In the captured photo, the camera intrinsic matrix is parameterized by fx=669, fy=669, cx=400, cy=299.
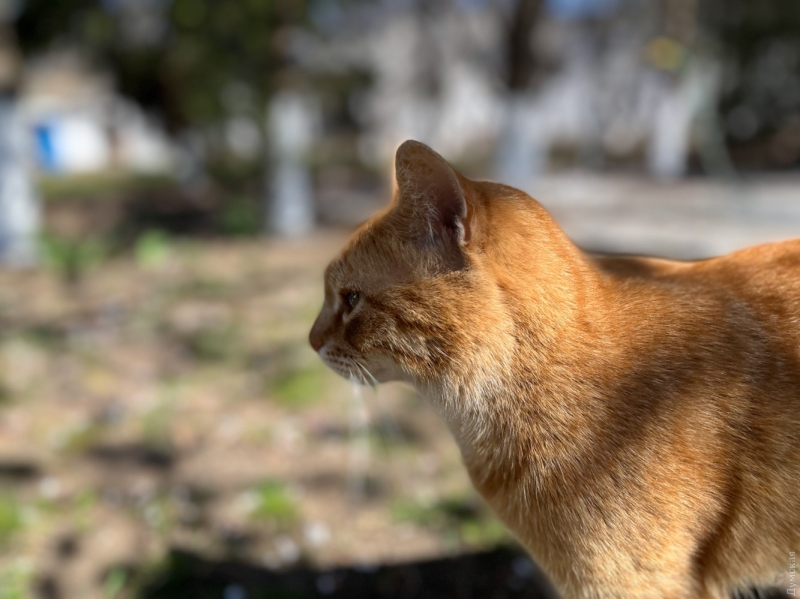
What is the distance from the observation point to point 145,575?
2648mm

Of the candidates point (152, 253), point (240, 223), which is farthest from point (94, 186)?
point (152, 253)

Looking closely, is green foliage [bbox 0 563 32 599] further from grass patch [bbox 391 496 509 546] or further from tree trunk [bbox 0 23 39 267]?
tree trunk [bbox 0 23 39 267]

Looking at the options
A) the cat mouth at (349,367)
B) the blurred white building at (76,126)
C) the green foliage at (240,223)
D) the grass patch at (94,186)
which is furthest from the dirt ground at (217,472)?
the blurred white building at (76,126)

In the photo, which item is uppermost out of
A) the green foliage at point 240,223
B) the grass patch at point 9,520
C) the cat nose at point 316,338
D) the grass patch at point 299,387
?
the cat nose at point 316,338

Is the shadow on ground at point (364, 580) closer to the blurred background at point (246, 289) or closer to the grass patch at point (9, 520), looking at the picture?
the blurred background at point (246, 289)

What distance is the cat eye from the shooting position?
1.68 m

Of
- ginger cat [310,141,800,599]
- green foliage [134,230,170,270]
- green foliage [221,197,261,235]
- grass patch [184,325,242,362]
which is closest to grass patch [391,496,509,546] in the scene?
ginger cat [310,141,800,599]

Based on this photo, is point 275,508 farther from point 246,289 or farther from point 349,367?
point 246,289

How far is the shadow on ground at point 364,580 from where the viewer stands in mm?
2568

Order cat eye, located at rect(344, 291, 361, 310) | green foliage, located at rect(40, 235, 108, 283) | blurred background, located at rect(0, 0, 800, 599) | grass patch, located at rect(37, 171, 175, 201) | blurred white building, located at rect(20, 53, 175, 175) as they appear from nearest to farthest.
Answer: cat eye, located at rect(344, 291, 361, 310), blurred background, located at rect(0, 0, 800, 599), green foliage, located at rect(40, 235, 108, 283), grass patch, located at rect(37, 171, 175, 201), blurred white building, located at rect(20, 53, 175, 175)

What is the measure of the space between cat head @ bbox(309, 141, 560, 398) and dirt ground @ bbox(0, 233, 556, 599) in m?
0.47

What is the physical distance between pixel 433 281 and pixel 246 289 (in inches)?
171

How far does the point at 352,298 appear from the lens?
5.54ft

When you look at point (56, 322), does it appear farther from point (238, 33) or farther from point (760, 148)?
point (760, 148)
